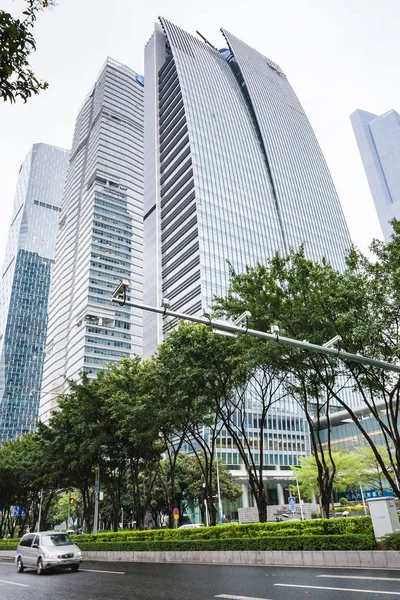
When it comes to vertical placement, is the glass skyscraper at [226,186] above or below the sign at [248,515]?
above

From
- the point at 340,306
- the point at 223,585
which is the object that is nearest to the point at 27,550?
the point at 223,585

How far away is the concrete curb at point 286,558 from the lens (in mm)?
11727

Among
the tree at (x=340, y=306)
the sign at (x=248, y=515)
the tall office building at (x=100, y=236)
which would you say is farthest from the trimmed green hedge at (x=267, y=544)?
the tall office building at (x=100, y=236)

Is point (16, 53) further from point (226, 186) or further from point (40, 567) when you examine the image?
point (226, 186)

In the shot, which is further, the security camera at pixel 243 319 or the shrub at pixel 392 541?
the shrub at pixel 392 541

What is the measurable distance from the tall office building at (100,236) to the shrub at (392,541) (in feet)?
309

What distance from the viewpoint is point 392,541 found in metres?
11.7

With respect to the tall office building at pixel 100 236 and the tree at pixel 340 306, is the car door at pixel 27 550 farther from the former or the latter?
the tall office building at pixel 100 236

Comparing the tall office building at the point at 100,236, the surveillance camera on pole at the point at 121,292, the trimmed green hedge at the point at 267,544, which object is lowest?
the trimmed green hedge at the point at 267,544

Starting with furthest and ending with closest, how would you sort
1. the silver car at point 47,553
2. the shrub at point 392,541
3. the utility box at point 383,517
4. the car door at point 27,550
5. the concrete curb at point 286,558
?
the car door at point 27,550 → the silver car at point 47,553 → the utility box at point 383,517 → the concrete curb at point 286,558 → the shrub at point 392,541

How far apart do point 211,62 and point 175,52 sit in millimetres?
14785

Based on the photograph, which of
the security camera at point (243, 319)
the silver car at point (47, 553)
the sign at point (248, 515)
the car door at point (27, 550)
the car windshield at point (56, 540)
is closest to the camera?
the security camera at point (243, 319)

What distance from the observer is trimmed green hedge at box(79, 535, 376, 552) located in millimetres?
12732

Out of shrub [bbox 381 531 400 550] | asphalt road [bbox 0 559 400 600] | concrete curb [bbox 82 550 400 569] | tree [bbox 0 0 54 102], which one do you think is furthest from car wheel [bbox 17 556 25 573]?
tree [bbox 0 0 54 102]
